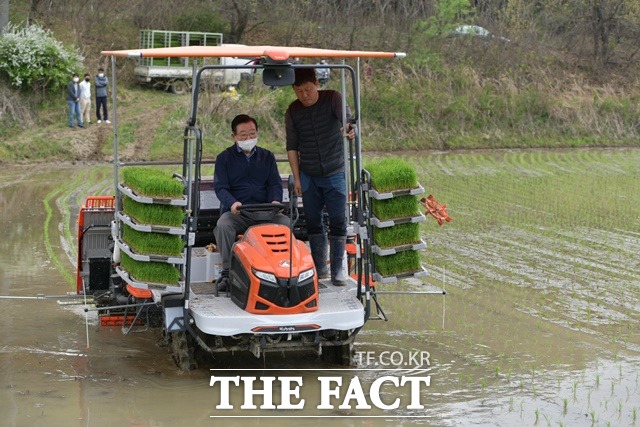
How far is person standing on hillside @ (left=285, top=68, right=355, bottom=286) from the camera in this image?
9.08 metres

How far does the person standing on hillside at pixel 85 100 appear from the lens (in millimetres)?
26141

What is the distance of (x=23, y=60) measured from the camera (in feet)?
88.2

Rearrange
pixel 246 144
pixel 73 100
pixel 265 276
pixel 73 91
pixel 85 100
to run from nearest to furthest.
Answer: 1. pixel 265 276
2. pixel 246 144
3. pixel 73 91
4. pixel 73 100
5. pixel 85 100

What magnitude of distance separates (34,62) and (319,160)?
19304 mm

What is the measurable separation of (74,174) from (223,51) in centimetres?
1419

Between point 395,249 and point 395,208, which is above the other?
point 395,208

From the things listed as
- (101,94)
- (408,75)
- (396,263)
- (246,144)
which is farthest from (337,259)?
(408,75)

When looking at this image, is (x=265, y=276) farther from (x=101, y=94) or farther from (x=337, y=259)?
(x=101, y=94)

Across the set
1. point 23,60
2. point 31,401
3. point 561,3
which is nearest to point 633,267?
point 31,401

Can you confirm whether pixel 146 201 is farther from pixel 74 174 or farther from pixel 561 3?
pixel 561 3

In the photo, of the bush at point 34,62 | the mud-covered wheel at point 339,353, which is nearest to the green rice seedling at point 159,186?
the mud-covered wheel at point 339,353

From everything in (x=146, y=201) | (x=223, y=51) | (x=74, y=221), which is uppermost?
(x=223, y=51)

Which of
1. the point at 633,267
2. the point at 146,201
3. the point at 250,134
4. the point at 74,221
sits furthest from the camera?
the point at 74,221

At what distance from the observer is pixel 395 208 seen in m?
8.94
